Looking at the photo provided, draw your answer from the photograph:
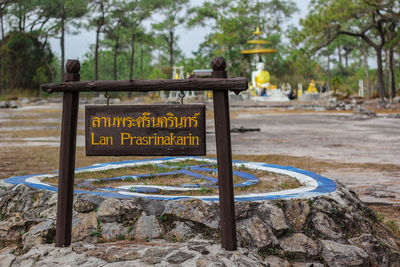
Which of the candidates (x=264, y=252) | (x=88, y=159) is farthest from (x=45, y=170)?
(x=264, y=252)

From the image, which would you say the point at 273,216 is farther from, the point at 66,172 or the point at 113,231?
the point at 66,172

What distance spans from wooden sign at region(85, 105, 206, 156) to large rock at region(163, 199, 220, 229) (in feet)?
2.17

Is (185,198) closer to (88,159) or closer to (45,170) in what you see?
(45,170)

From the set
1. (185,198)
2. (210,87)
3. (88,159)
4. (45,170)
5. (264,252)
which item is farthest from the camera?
(88,159)

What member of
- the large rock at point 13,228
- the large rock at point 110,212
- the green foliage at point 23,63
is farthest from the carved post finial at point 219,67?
the green foliage at point 23,63

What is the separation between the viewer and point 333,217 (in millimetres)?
4496

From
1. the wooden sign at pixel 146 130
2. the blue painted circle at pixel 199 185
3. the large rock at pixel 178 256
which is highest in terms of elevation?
the wooden sign at pixel 146 130

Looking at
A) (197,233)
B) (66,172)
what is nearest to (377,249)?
(197,233)

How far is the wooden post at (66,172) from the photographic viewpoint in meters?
4.00

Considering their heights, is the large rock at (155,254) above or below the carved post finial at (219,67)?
below

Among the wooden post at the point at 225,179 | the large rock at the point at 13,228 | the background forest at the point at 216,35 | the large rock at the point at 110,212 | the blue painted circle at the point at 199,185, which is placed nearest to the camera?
the wooden post at the point at 225,179

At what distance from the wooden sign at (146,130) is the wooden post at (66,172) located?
151 millimetres

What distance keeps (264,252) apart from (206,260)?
735mm

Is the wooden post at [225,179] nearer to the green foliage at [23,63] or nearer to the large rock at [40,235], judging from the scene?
the large rock at [40,235]
